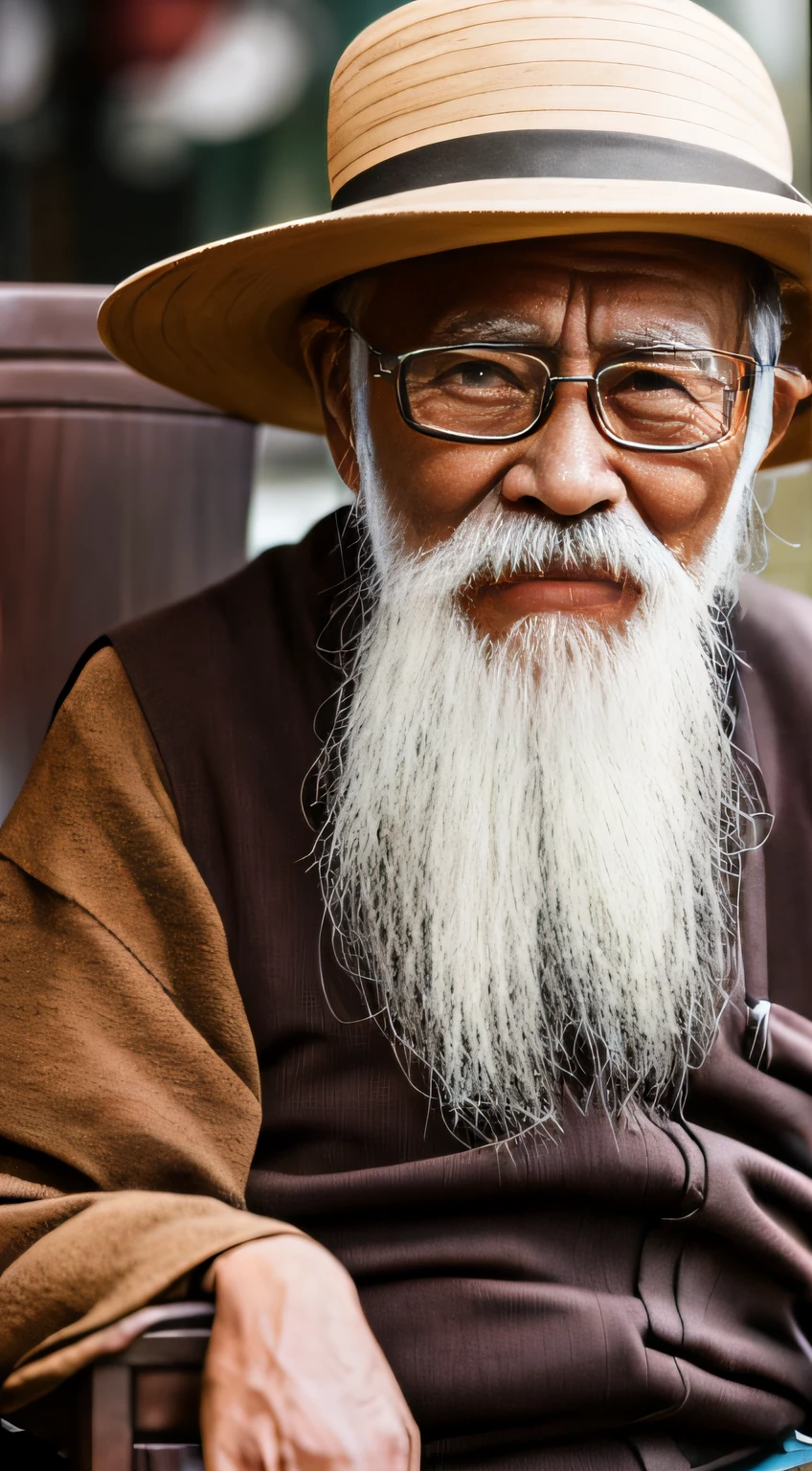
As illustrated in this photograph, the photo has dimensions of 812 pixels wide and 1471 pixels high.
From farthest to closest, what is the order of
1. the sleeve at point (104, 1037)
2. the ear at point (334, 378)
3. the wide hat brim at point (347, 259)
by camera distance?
1. the ear at point (334, 378)
2. the wide hat brim at point (347, 259)
3. the sleeve at point (104, 1037)

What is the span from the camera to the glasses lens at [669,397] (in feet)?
4.84

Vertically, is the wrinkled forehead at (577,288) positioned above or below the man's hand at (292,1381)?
above

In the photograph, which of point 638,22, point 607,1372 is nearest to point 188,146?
point 638,22

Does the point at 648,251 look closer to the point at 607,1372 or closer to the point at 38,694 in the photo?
the point at 38,694

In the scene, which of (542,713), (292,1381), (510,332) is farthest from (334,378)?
(292,1381)

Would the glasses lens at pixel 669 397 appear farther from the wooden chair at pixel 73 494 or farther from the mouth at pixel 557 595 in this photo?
the wooden chair at pixel 73 494

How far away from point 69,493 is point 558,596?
0.87 metres

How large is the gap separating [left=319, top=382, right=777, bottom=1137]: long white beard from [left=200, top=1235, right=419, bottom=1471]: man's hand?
0.34 meters

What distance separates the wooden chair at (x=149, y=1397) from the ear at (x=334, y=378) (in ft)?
3.47

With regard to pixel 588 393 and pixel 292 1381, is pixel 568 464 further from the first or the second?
pixel 292 1381

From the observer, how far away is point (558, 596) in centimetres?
148

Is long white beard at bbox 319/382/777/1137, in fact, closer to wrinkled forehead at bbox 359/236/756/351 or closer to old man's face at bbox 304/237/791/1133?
old man's face at bbox 304/237/791/1133

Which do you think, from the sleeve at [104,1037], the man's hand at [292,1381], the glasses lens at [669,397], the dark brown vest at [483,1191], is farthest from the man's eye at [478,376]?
the man's hand at [292,1381]

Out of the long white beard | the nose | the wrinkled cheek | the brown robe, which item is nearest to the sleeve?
the brown robe
